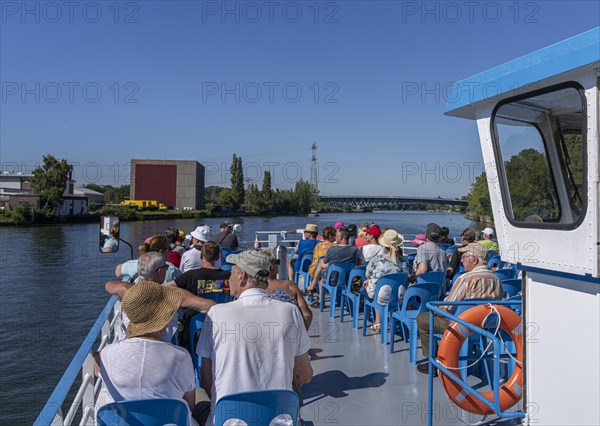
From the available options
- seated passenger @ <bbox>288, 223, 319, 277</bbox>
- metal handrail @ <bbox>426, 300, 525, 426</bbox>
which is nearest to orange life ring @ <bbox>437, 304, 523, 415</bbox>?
metal handrail @ <bbox>426, 300, 525, 426</bbox>

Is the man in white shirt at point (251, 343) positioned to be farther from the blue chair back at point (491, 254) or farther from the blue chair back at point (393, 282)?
the blue chair back at point (491, 254)

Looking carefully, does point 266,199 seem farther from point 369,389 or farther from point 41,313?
point 369,389

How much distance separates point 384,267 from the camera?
5.82 m

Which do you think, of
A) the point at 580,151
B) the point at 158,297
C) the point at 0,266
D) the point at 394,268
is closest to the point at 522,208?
the point at 580,151

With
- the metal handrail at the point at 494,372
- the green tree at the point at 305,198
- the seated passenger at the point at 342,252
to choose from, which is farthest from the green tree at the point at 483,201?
the green tree at the point at 305,198

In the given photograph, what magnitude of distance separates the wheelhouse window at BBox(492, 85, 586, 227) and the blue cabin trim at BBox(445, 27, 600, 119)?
0.40 ft

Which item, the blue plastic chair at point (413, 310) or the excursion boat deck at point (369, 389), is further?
the blue plastic chair at point (413, 310)

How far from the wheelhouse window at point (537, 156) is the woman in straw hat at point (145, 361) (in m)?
2.11

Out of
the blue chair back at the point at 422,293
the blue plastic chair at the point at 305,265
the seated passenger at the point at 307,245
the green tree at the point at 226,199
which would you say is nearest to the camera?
the blue chair back at the point at 422,293

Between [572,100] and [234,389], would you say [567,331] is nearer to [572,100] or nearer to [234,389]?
[572,100]

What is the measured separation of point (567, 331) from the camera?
2.71 meters

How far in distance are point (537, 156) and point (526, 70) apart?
587 millimetres

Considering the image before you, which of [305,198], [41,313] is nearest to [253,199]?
[305,198]

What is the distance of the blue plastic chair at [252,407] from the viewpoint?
2326mm
